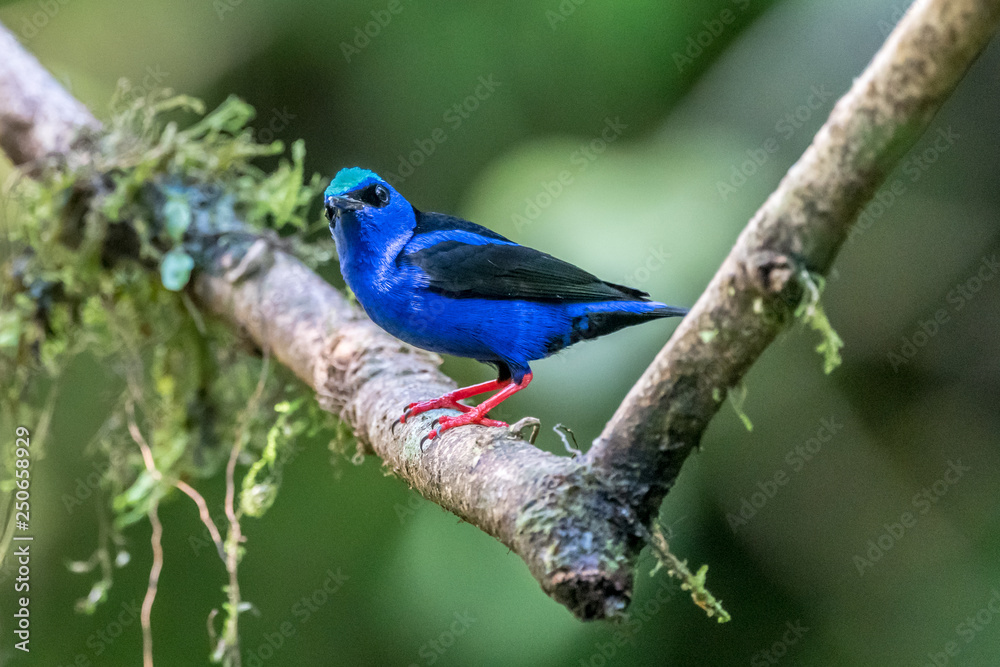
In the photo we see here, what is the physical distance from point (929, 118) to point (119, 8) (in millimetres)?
4883

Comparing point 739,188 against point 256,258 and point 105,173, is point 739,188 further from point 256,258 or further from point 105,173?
point 105,173

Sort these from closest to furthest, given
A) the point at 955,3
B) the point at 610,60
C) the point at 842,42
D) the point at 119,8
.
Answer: the point at 955,3 → the point at 842,42 → the point at 610,60 → the point at 119,8

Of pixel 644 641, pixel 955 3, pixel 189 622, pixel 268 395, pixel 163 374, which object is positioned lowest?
pixel 189 622

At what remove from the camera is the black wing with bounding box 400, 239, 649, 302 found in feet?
8.78

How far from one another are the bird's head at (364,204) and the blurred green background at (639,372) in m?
0.94

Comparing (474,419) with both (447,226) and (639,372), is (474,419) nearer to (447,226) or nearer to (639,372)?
(447,226)

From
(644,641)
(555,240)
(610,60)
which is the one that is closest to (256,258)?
(555,240)

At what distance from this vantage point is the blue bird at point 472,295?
8.84ft

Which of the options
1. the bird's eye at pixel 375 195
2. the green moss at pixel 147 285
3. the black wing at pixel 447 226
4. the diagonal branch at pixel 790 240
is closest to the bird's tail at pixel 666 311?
the black wing at pixel 447 226

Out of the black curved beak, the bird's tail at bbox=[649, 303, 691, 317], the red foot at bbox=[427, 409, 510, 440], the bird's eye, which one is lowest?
the red foot at bbox=[427, 409, 510, 440]

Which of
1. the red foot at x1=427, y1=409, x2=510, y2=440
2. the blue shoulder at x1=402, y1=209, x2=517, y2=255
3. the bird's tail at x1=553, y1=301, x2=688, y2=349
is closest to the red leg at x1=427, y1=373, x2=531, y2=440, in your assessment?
the red foot at x1=427, y1=409, x2=510, y2=440

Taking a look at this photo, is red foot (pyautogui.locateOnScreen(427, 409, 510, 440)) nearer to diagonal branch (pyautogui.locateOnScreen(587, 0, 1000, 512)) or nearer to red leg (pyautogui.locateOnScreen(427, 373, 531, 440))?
red leg (pyautogui.locateOnScreen(427, 373, 531, 440))

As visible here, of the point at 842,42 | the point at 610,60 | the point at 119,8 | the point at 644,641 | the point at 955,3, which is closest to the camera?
the point at 955,3

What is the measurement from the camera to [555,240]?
3648 millimetres
